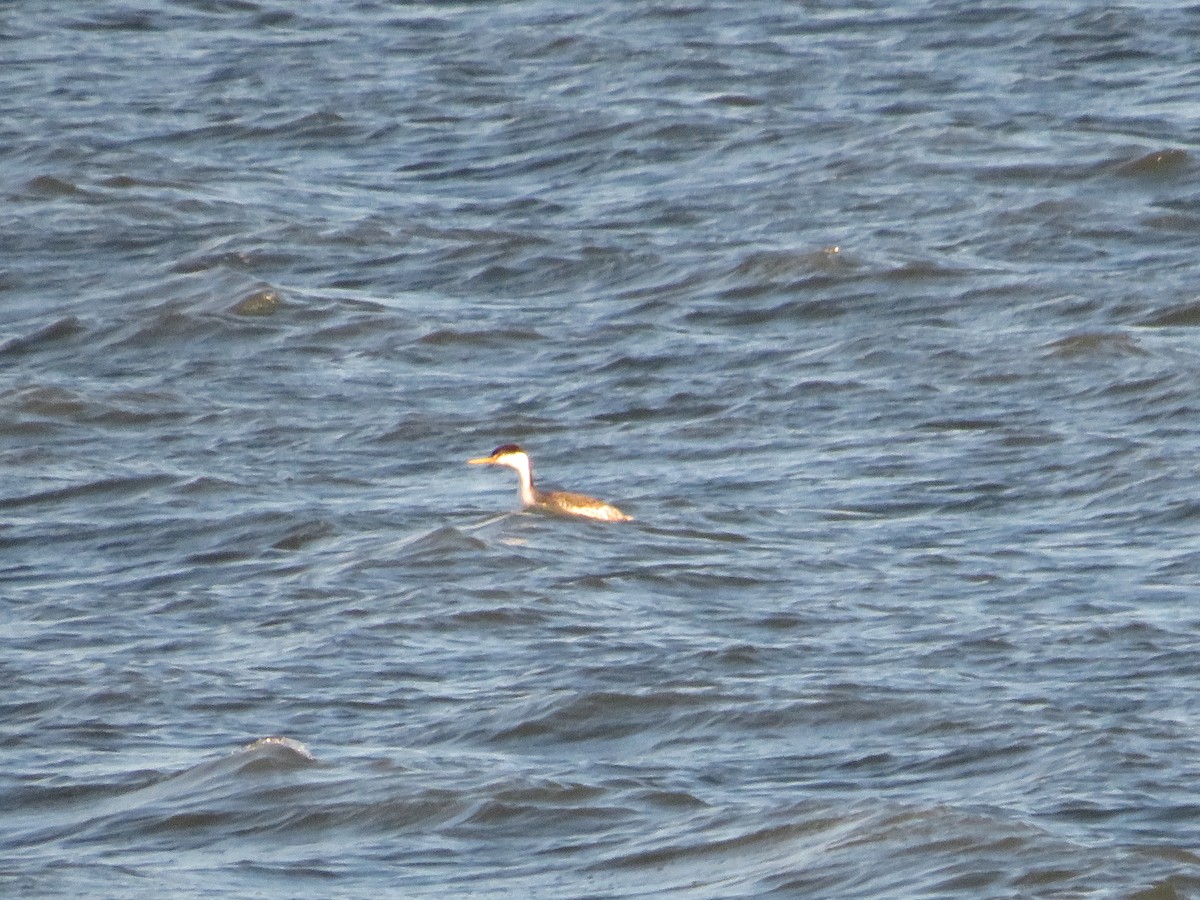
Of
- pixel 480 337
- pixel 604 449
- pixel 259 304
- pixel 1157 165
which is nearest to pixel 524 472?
pixel 604 449

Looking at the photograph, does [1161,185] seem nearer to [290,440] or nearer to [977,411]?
[977,411]

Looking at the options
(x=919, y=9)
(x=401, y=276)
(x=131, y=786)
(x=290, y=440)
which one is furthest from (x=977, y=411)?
(x=919, y=9)

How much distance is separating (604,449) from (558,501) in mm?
1422

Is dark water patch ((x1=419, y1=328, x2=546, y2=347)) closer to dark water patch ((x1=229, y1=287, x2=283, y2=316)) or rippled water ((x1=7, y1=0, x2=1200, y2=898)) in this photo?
rippled water ((x1=7, y1=0, x2=1200, y2=898))

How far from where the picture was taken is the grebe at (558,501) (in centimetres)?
1359

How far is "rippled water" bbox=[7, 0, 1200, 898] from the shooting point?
9578mm

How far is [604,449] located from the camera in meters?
15.1

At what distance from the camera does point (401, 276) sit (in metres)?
18.4

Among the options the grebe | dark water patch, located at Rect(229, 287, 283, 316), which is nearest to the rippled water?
dark water patch, located at Rect(229, 287, 283, 316)

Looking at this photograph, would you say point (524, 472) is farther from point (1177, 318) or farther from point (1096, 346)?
point (1177, 318)

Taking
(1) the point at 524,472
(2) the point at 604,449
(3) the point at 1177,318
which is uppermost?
(1) the point at 524,472

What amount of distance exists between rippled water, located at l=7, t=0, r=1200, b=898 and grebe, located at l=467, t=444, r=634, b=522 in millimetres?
169

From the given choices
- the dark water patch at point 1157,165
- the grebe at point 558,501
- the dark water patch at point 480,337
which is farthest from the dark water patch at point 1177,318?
the grebe at point 558,501

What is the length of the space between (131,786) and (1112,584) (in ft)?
14.0
